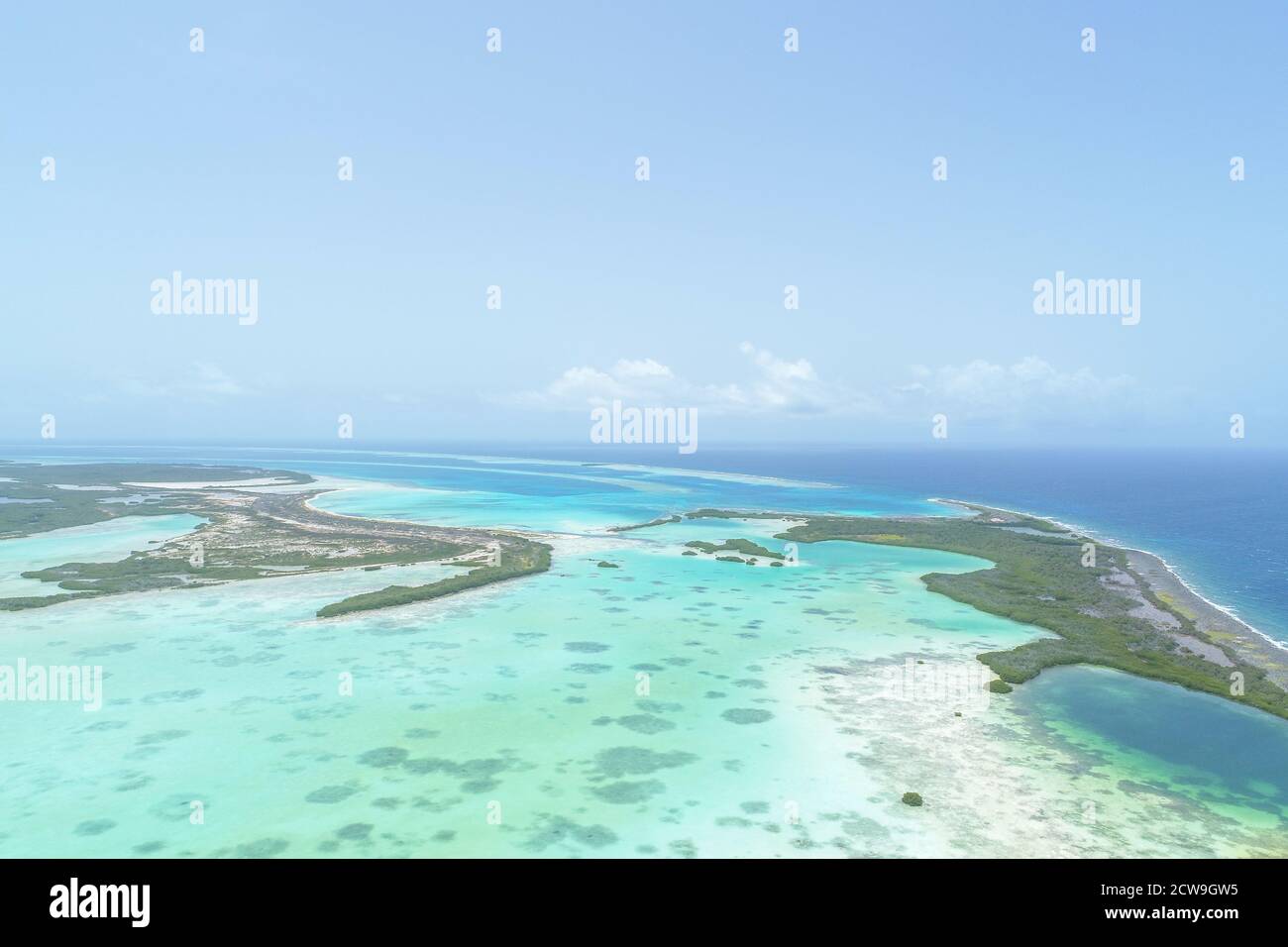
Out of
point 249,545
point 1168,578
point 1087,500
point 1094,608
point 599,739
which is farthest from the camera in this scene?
point 1087,500

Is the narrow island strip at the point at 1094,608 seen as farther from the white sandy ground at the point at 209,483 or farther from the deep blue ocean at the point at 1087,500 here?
the white sandy ground at the point at 209,483

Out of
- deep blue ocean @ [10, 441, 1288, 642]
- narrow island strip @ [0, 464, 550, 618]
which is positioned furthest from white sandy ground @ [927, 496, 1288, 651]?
narrow island strip @ [0, 464, 550, 618]

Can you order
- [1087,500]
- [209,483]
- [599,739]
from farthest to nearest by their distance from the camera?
[209,483] → [1087,500] → [599,739]

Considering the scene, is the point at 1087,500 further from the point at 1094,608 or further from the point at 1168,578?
the point at 1094,608

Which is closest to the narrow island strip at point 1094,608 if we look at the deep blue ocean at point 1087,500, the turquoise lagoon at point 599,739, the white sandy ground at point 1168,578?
the white sandy ground at point 1168,578

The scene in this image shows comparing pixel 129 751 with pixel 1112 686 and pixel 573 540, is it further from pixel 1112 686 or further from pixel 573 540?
pixel 573 540

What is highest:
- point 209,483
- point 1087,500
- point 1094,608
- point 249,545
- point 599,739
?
point 209,483

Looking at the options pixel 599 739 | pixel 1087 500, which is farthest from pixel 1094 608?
pixel 1087 500

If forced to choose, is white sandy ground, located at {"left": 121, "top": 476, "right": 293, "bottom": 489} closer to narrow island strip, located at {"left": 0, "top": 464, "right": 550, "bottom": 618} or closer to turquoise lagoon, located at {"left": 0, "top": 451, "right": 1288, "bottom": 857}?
narrow island strip, located at {"left": 0, "top": 464, "right": 550, "bottom": 618}
